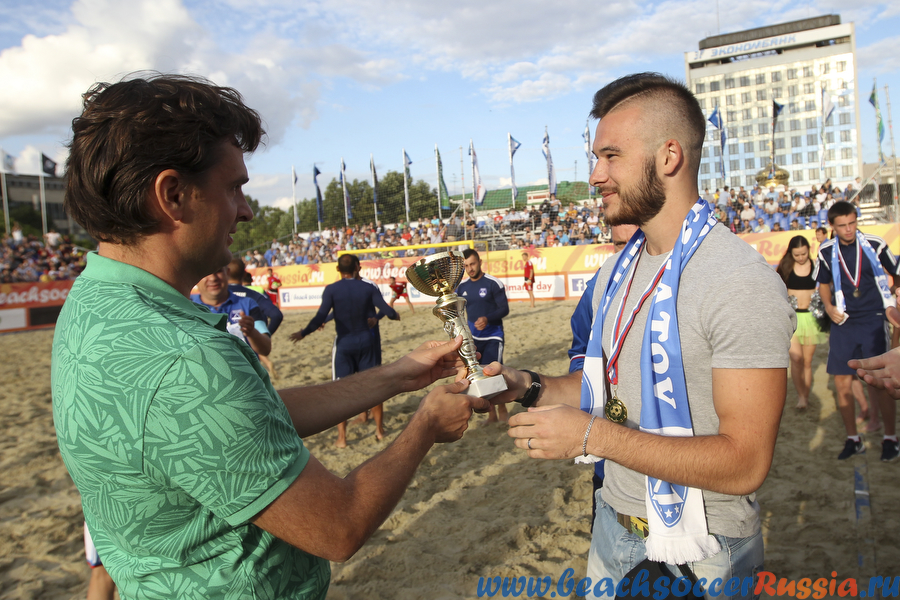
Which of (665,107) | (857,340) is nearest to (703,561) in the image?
(665,107)

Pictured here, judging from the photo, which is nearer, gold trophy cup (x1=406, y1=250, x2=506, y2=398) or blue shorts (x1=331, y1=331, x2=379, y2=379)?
gold trophy cup (x1=406, y1=250, x2=506, y2=398)

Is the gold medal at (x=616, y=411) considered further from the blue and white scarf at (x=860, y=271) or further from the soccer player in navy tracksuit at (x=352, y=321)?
the soccer player in navy tracksuit at (x=352, y=321)

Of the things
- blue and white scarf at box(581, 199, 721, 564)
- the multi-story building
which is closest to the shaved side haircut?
blue and white scarf at box(581, 199, 721, 564)

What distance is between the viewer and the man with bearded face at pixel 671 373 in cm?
144

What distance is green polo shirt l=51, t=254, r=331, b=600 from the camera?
1.00 meters

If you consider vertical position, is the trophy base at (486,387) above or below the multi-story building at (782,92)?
below

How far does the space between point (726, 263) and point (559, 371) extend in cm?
739

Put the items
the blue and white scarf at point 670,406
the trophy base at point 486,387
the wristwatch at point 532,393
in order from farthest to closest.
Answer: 1. the wristwatch at point 532,393
2. the trophy base at point 486,387
3. the blue and white scarf at point 670,406

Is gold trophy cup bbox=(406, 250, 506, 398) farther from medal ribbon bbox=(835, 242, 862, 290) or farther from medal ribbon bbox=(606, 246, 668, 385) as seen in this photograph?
medal ribbon bbox=(835, 242, 862, 290)

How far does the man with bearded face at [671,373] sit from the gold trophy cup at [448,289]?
0.13m

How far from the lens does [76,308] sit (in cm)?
114

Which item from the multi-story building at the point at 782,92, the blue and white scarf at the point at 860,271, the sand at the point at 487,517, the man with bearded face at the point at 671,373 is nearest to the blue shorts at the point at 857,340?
the blue and white scarf at the point at 860,271

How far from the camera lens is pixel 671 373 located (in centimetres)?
163

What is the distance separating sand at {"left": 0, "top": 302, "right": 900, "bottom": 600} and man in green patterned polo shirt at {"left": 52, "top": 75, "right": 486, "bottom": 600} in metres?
2.48
